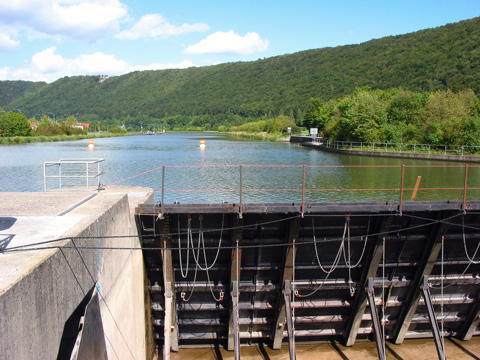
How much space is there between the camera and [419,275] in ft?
26.2

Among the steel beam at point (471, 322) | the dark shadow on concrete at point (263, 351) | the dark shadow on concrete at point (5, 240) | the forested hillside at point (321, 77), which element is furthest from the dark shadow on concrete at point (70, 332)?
the forested hillside at point (321, 77)

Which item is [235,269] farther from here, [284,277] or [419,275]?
[419,275]

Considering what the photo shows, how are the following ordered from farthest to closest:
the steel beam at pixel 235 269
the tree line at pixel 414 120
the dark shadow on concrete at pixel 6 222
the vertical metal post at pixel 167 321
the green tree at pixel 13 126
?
the green tree at pixel 13 126 < the tree line at pixel 414 120 < the steel beam at pixel 235 269 < the vertical metal post at pixel 167 321 < the dark shadow on concrete at pixel 6 222

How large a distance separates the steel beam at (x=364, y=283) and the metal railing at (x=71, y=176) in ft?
18.0

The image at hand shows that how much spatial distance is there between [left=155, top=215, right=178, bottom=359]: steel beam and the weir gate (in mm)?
19

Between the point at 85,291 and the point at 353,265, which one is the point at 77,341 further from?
the point at 353,265

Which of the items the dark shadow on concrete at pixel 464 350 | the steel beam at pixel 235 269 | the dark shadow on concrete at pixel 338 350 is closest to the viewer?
the steel beam at pixel 235 269

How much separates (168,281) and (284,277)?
214 centimetres

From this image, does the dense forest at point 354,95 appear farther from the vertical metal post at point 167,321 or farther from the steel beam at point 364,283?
the vertical metal post at point 167,321

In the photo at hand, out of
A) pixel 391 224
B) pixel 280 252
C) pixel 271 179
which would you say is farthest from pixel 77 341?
pixel 271 179

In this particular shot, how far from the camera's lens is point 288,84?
15225 cm

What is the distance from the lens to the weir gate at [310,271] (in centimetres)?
731

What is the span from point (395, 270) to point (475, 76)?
62.6m

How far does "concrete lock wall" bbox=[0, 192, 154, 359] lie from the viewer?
3654 millimetres
